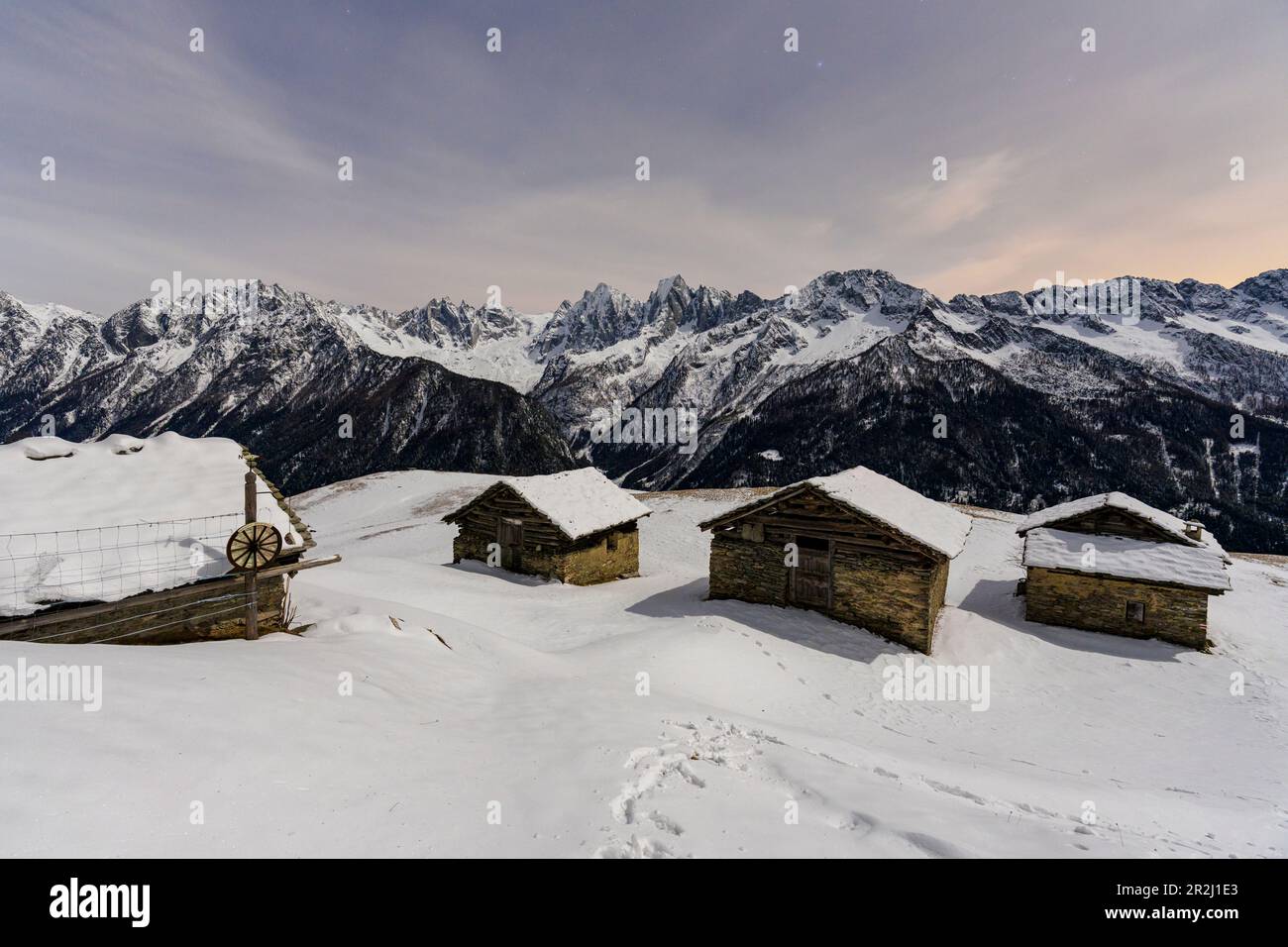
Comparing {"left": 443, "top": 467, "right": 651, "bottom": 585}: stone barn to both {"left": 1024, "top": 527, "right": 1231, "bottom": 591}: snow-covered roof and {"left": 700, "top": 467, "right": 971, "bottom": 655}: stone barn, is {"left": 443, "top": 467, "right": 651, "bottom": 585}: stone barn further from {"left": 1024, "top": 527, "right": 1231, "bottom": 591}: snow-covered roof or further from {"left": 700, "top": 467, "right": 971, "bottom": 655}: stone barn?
{"left": 1024, "top": 527, "right": 1231, "bottom": 591}: snow-covered roof

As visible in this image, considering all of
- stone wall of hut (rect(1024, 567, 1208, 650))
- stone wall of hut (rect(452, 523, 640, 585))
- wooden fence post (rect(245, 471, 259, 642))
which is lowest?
stone wall of hut (rect(1024, 567, 1208, 650))

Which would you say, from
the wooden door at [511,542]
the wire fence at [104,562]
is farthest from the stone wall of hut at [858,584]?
the wire fence at [104,562]

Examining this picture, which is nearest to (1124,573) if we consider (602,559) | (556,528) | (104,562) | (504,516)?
(602,559)

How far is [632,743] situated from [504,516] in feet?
65.3

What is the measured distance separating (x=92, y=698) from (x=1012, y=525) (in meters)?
46.8

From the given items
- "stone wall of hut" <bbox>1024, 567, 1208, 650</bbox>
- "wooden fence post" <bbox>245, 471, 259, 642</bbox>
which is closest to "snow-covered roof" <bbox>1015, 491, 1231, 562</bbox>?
"stone wall of hut" <bbox>1024, 567, 1208, 650</bbox>

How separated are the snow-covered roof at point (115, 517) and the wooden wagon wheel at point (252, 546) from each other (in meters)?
0.69

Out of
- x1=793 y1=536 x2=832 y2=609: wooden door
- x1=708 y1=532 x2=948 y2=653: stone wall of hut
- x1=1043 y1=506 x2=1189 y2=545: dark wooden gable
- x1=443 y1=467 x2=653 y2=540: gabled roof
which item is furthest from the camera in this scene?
x1=443 y1=467 x2=653 y2=540: gabled roof

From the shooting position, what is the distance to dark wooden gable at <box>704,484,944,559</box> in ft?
60.2

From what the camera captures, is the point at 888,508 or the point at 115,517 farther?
the point at 888,508

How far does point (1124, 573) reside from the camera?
21.2m

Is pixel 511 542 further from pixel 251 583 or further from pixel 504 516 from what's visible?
pixel 251 583

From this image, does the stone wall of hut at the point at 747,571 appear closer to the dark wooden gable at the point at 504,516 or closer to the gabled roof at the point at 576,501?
the gabled roof at the point at 576,501

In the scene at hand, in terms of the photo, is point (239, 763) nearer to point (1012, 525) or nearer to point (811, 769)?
point (811, 769)
